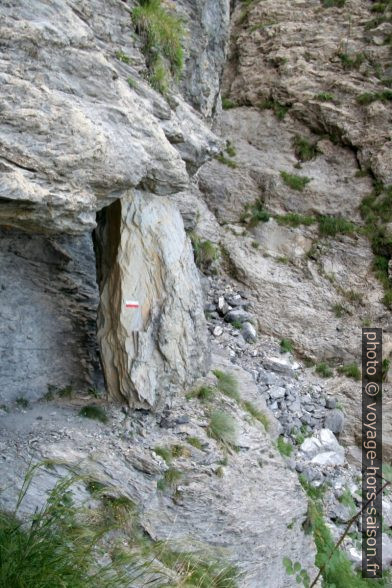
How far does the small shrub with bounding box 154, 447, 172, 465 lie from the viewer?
598 centimetres

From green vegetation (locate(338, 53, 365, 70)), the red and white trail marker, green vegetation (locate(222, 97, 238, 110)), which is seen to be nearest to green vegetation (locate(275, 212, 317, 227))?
green vegetation (locate(222, 97, 238, 110))

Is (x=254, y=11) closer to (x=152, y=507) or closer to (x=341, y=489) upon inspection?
(x=341, y=489)

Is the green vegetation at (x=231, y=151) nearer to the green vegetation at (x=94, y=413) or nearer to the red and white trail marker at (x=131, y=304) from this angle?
the red and white trail marker at (x=131, y=304)

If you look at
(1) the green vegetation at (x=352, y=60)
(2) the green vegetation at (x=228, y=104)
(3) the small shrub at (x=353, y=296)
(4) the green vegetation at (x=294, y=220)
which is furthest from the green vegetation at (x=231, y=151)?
(3) the small shrub at (x=353, y=296)

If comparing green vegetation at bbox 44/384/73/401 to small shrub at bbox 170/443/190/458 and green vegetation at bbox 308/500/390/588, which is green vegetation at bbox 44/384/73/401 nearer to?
small shrub at bbox 170/443/190/458

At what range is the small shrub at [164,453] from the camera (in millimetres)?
5977

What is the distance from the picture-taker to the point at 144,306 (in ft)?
21.6

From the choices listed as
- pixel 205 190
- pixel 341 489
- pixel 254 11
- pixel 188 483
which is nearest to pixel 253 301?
pixel 205 190

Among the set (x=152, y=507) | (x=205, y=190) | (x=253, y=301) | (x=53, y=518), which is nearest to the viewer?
(x=53, y=518)

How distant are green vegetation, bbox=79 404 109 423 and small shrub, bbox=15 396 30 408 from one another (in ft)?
2.60

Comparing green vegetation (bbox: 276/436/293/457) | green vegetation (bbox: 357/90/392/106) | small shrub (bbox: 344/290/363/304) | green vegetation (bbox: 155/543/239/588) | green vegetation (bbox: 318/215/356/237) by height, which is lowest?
green vegetation (bbox: 276/436/293/457)

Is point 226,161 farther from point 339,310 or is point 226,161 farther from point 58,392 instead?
point 58,392

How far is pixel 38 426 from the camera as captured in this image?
610cm

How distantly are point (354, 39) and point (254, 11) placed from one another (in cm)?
305
